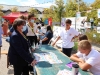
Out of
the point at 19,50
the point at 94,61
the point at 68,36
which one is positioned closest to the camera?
the point at 94,61

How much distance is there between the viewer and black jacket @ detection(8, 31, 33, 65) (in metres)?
3.10

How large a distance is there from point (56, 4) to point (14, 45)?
73.8 feet

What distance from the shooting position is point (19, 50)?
3.10 meters

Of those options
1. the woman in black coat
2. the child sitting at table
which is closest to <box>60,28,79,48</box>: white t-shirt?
the woman in black coat

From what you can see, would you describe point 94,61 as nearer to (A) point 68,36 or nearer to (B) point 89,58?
(B) point 89,58

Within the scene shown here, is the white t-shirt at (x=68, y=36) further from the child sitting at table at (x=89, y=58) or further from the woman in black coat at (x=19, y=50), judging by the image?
the child sitting at table at (x=89, y=58)

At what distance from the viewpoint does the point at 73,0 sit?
1139 inches

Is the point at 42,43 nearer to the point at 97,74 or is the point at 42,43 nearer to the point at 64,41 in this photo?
the point at 64,41

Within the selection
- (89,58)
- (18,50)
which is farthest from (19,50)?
(89,58)

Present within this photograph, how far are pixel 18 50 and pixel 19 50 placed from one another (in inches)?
0.7

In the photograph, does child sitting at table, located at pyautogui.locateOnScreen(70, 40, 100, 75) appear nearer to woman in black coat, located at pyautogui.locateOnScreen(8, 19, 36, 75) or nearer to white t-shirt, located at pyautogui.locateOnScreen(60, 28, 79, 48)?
woman in black coat, located at pyautogui.locateOnScreen(8, 19, 36, 75)

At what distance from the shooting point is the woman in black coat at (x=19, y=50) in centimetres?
311

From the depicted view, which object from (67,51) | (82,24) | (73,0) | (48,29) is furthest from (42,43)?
(73,0)

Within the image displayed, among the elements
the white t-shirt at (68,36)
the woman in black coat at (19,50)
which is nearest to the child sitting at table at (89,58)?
the woman in black coat at (19,50)
